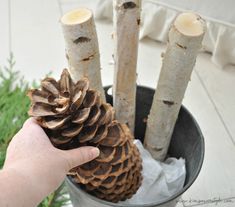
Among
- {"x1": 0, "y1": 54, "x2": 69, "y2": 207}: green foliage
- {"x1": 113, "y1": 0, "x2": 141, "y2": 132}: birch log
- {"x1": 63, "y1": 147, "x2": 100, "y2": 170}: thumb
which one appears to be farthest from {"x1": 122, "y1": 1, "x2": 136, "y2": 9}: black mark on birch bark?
{"x1": 0, "y1": 54, "x2": 69, "y2": 207}: green foliage

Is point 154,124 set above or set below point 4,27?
above

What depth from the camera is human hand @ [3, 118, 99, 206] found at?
0.32m

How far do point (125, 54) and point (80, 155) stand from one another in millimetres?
137

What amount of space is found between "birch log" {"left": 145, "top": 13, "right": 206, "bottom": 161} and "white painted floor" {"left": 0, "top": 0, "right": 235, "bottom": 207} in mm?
158

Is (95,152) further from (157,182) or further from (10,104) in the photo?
(10,104)

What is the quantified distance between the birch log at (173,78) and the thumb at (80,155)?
0.13m

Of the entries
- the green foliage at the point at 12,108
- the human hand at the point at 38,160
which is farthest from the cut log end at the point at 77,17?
the green foliage at the point at 12,108

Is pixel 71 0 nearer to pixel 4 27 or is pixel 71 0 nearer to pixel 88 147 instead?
pixel 4 27

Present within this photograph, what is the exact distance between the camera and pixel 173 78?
0.45 metres

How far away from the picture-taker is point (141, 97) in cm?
54

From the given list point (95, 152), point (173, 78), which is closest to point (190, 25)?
point (173, 78)

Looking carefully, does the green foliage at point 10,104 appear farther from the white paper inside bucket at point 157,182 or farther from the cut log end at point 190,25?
the cut log end at point 190,25

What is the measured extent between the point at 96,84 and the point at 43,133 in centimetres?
13

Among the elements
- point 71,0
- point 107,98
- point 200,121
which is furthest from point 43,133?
point 71,0
